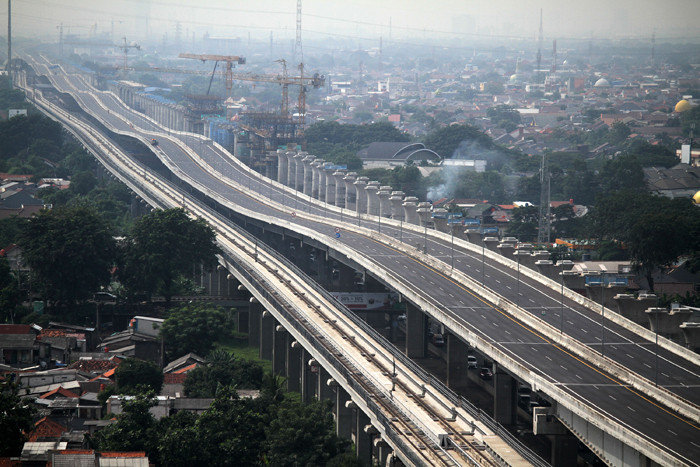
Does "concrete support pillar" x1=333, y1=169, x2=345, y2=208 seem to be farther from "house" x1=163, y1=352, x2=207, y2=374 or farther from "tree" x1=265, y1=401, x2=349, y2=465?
"tree" x1=265, y1=401, x2=349, y2=465

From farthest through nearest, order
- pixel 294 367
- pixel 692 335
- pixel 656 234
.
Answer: pixel 656 234
pixel 294 367
pixel 692 335

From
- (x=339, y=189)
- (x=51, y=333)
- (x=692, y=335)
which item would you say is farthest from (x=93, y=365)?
(x=339, y=189)

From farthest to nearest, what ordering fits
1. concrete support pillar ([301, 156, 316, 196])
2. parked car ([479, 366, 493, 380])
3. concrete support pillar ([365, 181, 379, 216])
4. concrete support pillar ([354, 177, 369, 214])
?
1. concrete support pillar ([301, 156, 316, 196])
2. concrete support pillar ([354, 177, 369, 214])
3. concrete support pillar ([365, 181, 379, 216])
4. parked car ([479, 366, 493, 380])

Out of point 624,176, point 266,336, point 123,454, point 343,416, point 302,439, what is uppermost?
point 624,176

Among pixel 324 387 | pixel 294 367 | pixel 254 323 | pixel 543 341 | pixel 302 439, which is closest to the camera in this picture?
pixel 302 439

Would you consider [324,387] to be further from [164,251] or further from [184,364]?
[164,251]

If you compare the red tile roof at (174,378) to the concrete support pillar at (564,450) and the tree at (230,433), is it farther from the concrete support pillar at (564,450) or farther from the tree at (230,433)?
the concrete support pillar at (564,450)

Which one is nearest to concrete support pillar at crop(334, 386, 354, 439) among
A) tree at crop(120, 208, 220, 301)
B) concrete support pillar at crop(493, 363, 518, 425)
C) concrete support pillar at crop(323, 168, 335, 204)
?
concrete support pillar at crop(493, 363, 518, 425)

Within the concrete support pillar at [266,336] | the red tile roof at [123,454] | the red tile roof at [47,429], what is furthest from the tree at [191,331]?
the red tile roof at [123,454]
